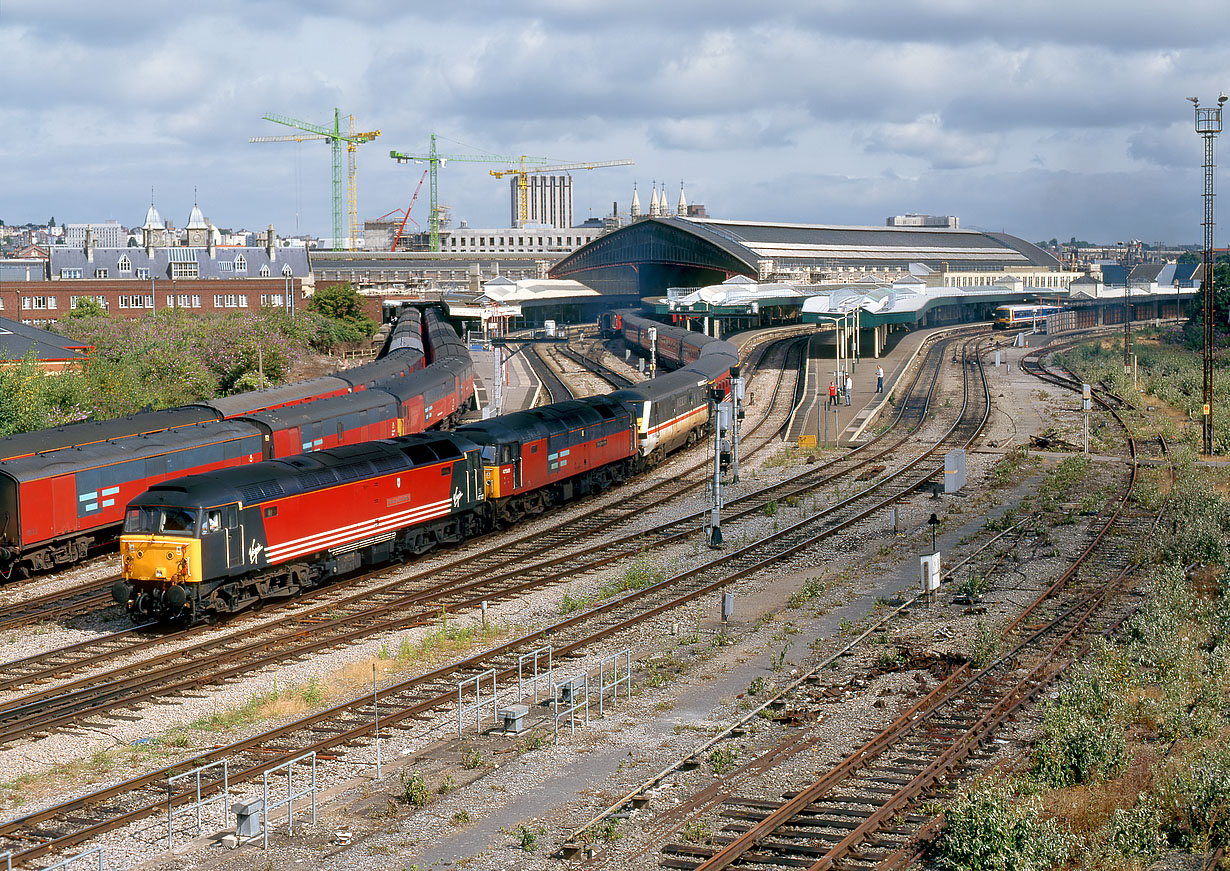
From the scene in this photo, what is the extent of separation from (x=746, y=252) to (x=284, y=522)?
10826 centimetres

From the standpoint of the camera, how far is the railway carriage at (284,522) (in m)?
27.0

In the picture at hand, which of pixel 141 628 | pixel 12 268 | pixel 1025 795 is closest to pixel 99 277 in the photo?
pixel 12 268

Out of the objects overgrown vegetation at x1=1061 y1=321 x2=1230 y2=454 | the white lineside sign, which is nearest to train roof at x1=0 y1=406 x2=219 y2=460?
the white lineside sign

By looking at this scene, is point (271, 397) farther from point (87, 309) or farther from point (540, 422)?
point (87, 309)

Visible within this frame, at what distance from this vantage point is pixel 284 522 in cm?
2905

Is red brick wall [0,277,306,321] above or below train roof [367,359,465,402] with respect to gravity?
above

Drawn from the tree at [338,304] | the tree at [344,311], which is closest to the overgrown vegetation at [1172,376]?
the tree at [344,311]

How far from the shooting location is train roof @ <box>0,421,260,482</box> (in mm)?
32125

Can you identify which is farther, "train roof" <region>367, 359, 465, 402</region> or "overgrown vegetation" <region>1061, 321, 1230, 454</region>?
"overgrown vegetation" <region>1061, 321, 1230, 454</region>

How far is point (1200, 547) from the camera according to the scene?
34125 millimetres

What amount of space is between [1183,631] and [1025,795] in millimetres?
11103

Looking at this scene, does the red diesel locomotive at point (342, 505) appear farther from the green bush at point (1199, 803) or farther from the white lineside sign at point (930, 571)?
the green bush at point (1199, 803)

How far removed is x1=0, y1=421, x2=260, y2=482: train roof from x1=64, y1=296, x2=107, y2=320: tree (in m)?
59.9

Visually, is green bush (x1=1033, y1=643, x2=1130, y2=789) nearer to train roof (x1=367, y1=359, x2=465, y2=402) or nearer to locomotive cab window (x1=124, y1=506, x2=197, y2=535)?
locomotive cab window (x1=124, y1=506, x2=197, y2=535)
